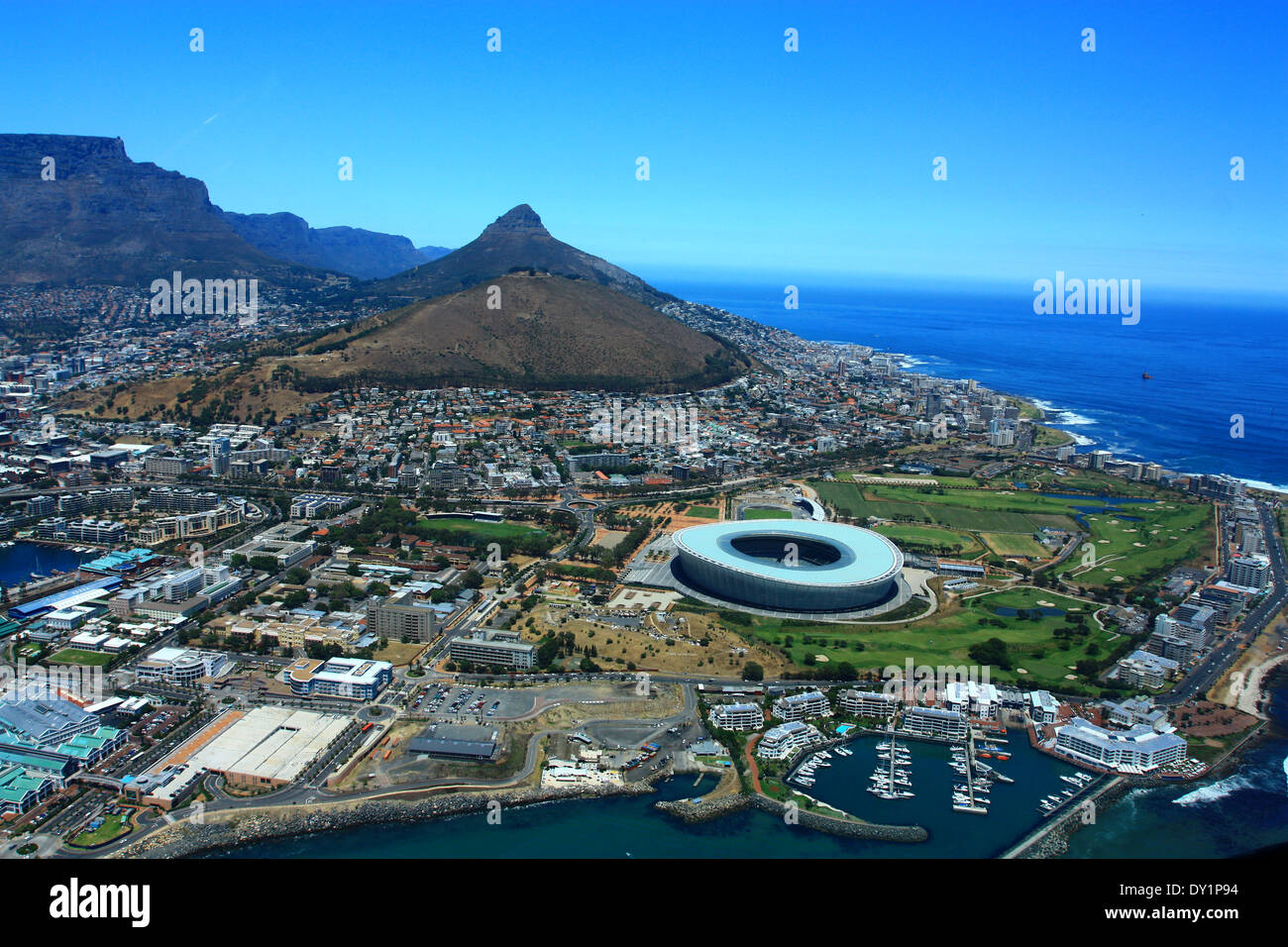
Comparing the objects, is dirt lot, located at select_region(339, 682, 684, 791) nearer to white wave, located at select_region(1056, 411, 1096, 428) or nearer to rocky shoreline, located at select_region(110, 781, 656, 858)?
rocky shoreline, located at select_region(110, 781, 656, 858)

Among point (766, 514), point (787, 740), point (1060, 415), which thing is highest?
point (1060, 415)

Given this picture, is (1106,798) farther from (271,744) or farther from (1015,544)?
(1015,544)

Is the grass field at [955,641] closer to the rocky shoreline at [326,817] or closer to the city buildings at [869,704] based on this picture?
the city buildings at [869,704]

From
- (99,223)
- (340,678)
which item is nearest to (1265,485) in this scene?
(340,678)

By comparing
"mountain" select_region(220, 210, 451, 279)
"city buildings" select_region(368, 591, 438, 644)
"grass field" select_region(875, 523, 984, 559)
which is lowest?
"city buildings" select_region(368, 591, 438, 644)

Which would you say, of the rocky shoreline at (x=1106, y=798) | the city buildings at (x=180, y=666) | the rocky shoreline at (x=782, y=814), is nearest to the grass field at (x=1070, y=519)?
the rocky shoreline at (x=1106, y=798)

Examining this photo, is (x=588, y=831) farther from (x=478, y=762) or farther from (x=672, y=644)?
(x=672, y=644)

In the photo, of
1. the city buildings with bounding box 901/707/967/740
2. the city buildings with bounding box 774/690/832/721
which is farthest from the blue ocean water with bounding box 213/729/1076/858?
the city buildings with bounding box 774/690/832/721
